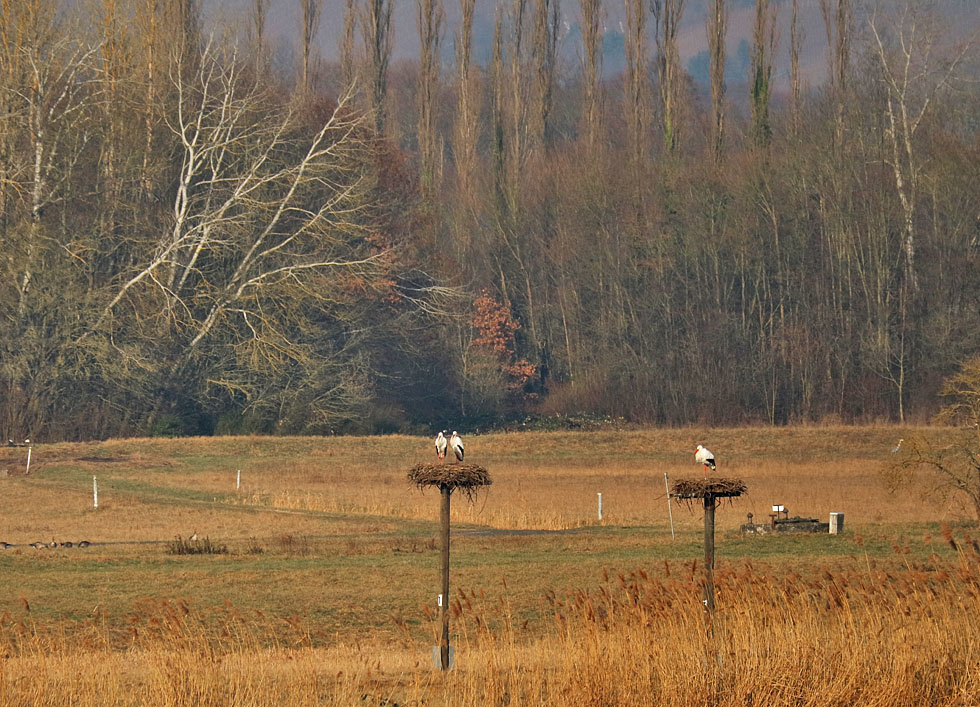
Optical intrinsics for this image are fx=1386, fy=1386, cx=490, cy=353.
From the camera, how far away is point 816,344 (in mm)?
72875

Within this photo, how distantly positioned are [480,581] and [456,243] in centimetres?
6501

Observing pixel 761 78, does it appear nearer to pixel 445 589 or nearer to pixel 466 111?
pixel 466 111

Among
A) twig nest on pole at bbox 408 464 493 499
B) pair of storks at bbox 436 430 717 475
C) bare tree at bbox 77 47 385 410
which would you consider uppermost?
bare tree at bbox 77 47 385 410

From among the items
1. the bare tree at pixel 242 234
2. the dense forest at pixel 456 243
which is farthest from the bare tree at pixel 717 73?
the bare tree at pixel 242 234

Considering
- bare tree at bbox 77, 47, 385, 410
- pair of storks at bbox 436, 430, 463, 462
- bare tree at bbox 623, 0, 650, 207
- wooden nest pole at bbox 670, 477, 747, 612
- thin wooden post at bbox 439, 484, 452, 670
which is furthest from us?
bare tree at bbox 623, 0, 650, 207

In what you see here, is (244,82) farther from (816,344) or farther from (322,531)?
(322,531)

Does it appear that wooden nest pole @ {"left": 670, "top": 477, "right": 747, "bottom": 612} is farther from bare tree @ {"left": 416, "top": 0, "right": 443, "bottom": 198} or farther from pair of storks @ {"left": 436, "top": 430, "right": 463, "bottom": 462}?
bare tree @ {"left": 416, "top": 0, "right": 443, "bottom": 198}

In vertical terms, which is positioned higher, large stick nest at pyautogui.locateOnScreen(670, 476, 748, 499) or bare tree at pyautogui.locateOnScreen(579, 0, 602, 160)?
bare tree at pyautogui.locateOnScreen(579, 0, 602, 160)

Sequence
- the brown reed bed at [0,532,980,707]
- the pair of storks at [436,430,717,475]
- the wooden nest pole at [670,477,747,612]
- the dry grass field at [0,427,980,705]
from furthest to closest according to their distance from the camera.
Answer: the pair of storks at [436,430,717,475] → the wooden nest pole at [670,477,747,612] → the dry grass field at [0,427,980,705] → the brown reed bed at [0,532,980,707]

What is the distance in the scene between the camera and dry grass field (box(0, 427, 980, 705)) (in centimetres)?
1509

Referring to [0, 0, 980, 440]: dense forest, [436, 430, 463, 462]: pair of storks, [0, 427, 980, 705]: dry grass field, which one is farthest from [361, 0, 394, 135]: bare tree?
[436, 430, 463, 462]: pair of storks

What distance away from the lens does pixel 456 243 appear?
90.0 meters

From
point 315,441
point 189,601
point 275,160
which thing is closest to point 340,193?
point 275,160

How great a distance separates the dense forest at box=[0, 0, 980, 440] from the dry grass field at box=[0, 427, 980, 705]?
22.0ft
